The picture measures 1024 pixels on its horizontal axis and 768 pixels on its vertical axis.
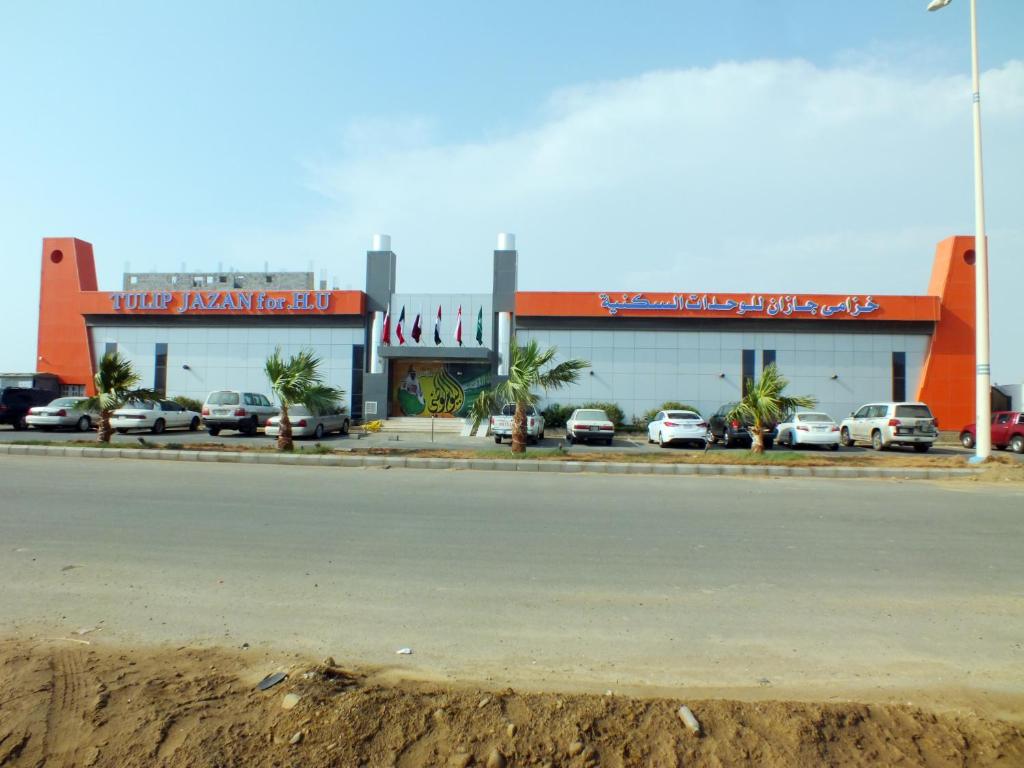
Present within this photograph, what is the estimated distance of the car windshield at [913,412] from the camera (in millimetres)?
22469

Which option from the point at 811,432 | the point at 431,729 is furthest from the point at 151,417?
the point at 431,729

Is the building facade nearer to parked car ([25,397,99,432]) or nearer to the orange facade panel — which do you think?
the orange facade panel

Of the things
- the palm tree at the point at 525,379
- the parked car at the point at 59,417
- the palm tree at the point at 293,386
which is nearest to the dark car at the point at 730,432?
the palm tree at the point at 525,379

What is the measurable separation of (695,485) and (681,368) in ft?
68.8

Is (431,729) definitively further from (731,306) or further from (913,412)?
(731,306)

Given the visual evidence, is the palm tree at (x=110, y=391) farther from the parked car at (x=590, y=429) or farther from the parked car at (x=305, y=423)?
the parked car at (x=590, y=429)

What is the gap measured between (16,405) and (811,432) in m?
30.4

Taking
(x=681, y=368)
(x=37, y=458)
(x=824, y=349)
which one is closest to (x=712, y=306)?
(x=681, y=368)

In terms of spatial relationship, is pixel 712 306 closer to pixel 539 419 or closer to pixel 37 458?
pixel 539 419

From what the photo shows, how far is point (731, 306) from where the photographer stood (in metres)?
32.5

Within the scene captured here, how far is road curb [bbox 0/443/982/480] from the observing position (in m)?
15.4

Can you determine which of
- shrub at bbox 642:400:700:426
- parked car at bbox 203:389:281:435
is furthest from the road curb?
shrub at bbox 642:400:700:426

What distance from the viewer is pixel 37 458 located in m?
15.9

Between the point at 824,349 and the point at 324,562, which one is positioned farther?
the point at 824,349
